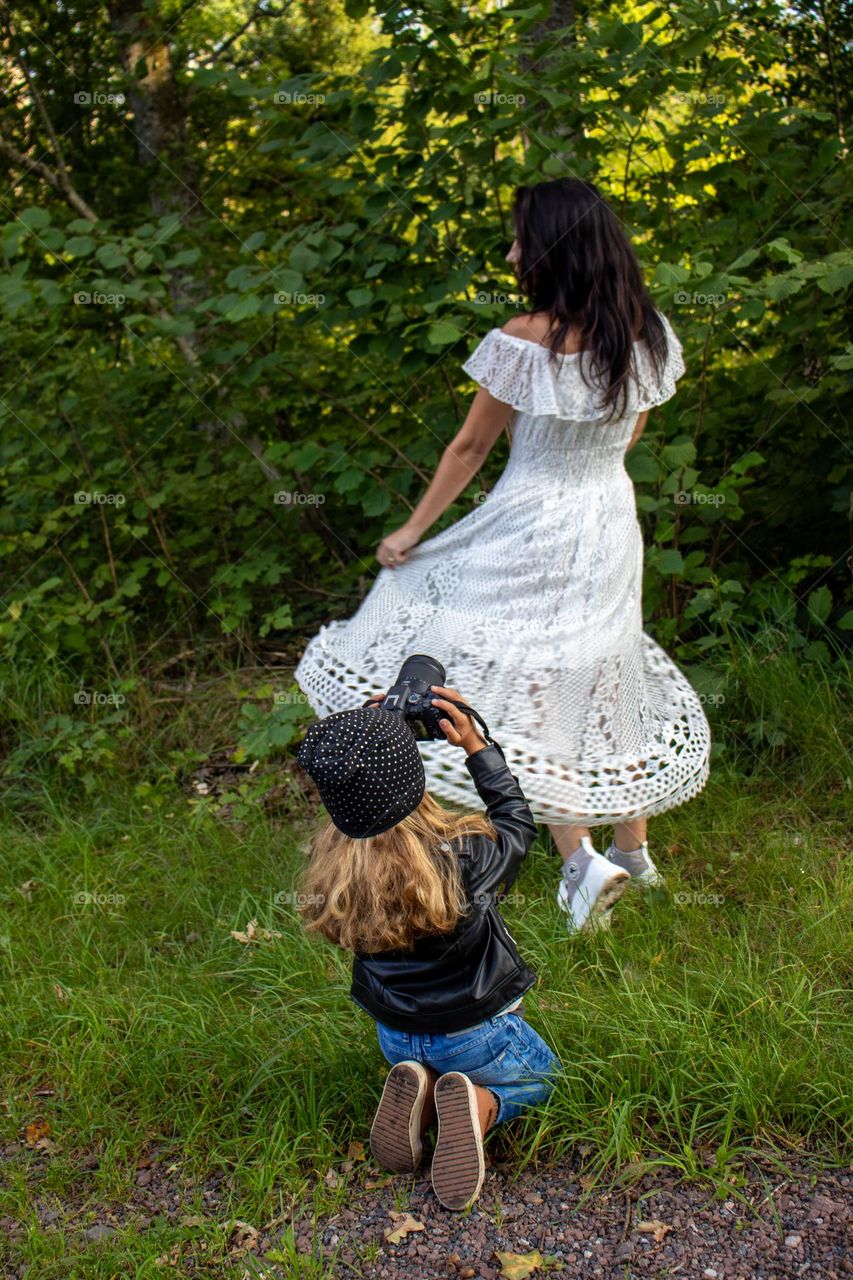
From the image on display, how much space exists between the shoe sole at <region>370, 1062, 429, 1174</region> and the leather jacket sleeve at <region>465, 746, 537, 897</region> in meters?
0.38

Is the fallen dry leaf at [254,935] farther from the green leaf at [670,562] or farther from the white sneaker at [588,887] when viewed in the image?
the green leaf at [670,562]

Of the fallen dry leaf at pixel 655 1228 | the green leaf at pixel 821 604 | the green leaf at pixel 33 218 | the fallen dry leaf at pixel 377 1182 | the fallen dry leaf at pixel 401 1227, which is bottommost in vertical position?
the fallen dry leaf at pixel 377 1182

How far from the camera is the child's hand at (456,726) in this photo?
2174 millimetres

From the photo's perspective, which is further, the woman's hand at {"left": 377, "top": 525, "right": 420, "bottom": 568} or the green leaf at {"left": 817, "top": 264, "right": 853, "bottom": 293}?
the green leaf at {"left": 817, "top": 264, "right": 853, "bottom": 293}

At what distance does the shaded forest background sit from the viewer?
3.73 m

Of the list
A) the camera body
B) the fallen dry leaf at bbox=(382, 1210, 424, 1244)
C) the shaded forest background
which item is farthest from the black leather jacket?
the shaded forest background

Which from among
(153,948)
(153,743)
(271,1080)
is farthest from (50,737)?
(271,1080)

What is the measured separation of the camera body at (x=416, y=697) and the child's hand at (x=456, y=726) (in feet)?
0.05

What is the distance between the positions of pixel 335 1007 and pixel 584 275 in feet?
6.01

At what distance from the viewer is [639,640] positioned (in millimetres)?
3131

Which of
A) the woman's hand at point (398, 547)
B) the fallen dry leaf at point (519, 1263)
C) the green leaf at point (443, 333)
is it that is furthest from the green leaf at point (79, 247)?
the fallen dry leaf at point (519, 1263)

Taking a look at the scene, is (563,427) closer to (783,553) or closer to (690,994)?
(690,994)

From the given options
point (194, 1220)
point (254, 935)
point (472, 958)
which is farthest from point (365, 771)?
point (254, 935)

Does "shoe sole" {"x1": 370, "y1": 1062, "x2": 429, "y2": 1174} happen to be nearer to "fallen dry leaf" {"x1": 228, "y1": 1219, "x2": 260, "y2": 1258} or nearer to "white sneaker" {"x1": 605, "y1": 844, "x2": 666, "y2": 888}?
"fallen dry leaf" {"x1": 228, "y1": 1219, "x2": 260, "y2": 1258}
